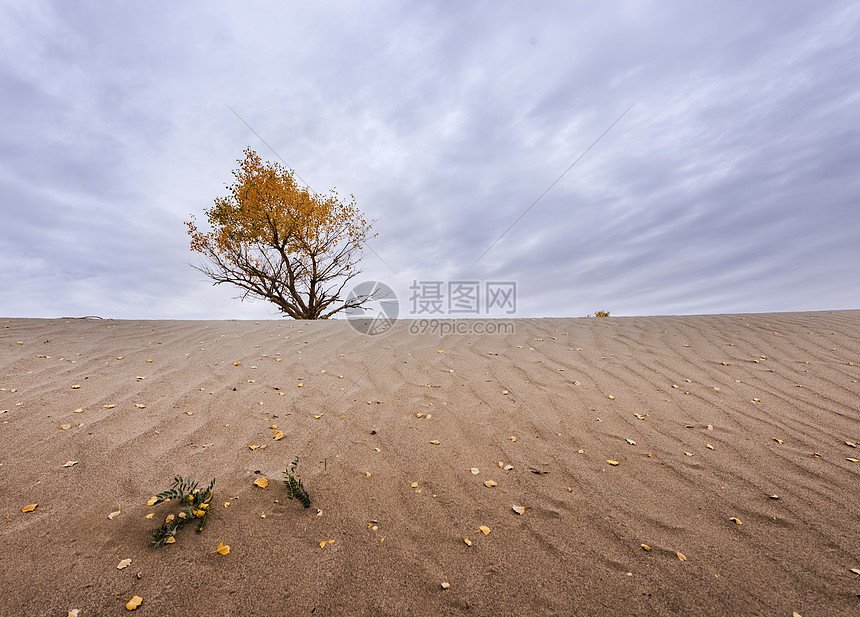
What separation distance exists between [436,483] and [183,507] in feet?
4.96

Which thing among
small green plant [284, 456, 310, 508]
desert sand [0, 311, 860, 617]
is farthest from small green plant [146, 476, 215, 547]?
small green plant [284, 456, 310, 508]

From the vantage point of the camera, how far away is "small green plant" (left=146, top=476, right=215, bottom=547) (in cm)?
184

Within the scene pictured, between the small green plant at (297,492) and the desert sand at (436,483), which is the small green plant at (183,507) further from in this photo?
the small green plant at (297,492)

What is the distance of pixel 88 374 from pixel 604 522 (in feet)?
17.1

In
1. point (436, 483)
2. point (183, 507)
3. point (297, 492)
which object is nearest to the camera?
point (183, 507)

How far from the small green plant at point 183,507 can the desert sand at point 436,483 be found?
0.15ft

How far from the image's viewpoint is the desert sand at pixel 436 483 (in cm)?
A: 165

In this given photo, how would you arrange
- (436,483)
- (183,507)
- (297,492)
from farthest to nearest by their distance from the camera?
(436,483)
(297,492)
(183,507)

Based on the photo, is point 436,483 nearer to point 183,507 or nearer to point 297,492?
point 297,492

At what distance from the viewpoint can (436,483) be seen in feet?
7.88

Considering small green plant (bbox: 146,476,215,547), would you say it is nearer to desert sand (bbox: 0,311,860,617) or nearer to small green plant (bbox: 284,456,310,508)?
desert sand (bbox: 0,311,860,617)

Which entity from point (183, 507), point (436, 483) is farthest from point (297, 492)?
point (436, 483)

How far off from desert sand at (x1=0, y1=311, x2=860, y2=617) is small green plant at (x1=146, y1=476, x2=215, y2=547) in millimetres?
45

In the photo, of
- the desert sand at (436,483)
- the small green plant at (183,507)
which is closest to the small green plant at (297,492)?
the desert sand at (436,483)
